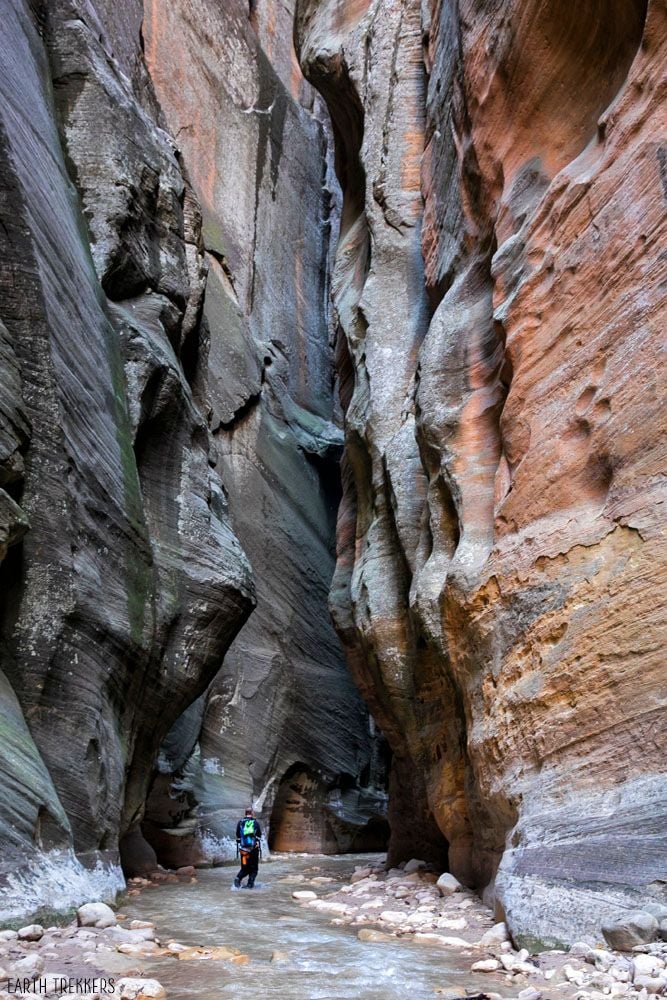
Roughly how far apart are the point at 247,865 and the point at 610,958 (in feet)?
23.3

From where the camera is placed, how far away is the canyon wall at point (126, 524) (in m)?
9.17

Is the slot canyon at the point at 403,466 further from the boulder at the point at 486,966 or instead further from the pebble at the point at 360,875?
the pebble at the point at 360,875

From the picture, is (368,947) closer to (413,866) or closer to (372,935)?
(372,935)

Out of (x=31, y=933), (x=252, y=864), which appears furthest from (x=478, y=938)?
(x=252, y=864)

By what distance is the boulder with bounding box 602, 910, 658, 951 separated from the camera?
16.8ft

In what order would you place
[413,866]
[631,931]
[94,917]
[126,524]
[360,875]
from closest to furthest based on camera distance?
1. [631,931]
2. [94,917]
3. [126,524]
4. [413,866]
5. [360,875]

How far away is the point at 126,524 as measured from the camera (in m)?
11.5

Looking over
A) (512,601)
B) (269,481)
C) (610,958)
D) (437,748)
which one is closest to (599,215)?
(512,601)

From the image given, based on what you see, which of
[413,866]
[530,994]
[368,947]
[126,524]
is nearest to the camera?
[530,994]

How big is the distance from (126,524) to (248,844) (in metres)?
4.31

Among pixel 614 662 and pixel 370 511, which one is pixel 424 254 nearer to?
pixel 370 511

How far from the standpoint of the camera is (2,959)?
532 centimetres

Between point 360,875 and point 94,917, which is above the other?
point 360,875

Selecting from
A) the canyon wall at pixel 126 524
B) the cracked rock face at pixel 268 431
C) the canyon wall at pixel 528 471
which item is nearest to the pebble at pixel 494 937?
the canyon wall at pixel 528 471
